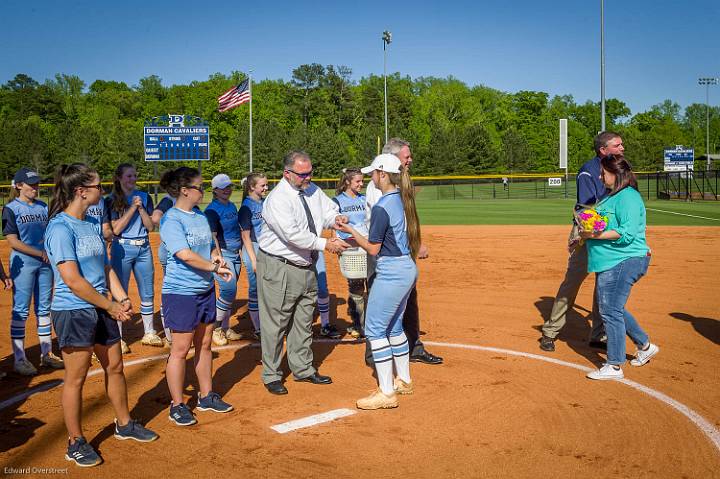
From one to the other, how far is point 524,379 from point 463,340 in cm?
176

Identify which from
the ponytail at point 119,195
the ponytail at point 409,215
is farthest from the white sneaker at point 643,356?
the ponytail at point 119,195

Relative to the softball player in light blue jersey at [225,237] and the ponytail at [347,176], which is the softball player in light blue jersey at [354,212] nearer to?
the ponytail at [347,176]

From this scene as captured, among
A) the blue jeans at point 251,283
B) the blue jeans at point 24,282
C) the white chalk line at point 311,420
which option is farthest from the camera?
the blue jeans at point 251,283

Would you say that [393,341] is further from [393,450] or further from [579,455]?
[579,455]

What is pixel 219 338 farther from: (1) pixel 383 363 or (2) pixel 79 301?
(2) pixel 79 301

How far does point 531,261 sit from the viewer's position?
15352 millimetres

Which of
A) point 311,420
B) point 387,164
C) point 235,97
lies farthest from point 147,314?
point 235,97

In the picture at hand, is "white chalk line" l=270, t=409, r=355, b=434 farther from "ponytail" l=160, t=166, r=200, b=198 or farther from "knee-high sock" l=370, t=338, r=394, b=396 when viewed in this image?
"ponytail" l=160, t=166, r=200, b=198

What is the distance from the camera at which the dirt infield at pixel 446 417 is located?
4.68m

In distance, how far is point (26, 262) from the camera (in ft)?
23.5

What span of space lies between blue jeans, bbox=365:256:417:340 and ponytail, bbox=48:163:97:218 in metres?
2.60

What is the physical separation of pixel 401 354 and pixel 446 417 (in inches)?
32.4

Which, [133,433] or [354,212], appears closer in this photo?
[133,433]

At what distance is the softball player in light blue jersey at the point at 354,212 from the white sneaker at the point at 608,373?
10.7 ft
